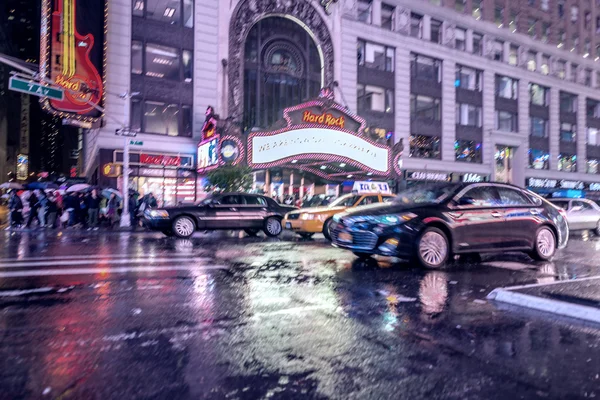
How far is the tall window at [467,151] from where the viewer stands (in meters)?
38.3

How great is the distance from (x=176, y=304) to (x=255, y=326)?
52.0 inches

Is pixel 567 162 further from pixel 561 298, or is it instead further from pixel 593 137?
pixel 561 298

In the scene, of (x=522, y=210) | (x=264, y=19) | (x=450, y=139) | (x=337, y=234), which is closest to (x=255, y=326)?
(x=337, y=234)

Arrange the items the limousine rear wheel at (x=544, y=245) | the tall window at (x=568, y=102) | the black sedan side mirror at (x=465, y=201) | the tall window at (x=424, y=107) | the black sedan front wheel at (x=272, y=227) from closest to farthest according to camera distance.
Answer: the black sedan side mirror at (x=465, y=201) → the limousine rear wheel at (x=544, y=245) → the black sedan front wheel at (x=272, y=227) → the tall window at (x=424, y=107) → the tall window at (x=568, y=102)

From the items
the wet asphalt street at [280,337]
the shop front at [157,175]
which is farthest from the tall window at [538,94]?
the wet asphalt street at [280,337]

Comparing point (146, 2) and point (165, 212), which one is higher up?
point (146, 2)

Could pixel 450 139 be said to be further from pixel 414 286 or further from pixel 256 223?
pixel 414 286

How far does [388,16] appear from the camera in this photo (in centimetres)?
3547

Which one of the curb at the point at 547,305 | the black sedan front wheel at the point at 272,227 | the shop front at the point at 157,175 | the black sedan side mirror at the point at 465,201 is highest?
the shop front at the point at 157,175

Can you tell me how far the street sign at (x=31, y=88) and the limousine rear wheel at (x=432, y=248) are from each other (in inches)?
564

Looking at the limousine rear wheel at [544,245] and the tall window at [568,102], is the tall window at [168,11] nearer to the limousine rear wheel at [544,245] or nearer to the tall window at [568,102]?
the limousine rear wheel at [544,245]

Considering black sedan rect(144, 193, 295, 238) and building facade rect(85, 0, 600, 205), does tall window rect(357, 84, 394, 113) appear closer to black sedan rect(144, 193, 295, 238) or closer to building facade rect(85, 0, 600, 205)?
building facade rect(85, 0, 600, 205)

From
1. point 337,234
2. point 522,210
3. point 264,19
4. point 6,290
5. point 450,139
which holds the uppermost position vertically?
point 264,19

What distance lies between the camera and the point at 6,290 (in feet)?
19.3
